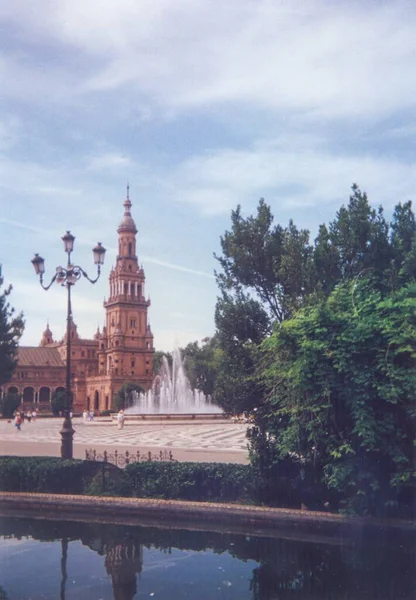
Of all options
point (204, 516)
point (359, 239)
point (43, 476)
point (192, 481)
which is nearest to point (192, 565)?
point (204, 516)

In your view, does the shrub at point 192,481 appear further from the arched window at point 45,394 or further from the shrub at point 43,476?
the arched window at point 45,394

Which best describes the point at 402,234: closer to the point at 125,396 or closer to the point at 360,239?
the point at 360,239

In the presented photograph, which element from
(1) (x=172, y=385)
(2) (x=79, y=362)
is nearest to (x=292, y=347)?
(1) (x=172, y=385)

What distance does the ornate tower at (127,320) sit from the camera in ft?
315

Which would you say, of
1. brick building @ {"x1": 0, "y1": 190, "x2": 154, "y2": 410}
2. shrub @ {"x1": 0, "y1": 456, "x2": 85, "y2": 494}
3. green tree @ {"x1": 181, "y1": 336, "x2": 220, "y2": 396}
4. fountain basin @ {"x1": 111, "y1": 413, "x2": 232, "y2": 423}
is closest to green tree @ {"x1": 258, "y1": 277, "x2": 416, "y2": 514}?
shrub @ {"x1": 0, "y1": 456, "x2": 85, "y2": 494}

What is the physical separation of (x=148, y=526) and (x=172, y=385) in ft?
191

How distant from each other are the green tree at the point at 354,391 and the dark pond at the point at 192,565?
3.62 ft

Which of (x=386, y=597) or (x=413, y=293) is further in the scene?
(x=413, y=293)

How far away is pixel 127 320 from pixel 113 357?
6029 millimetres

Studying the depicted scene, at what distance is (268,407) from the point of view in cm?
A: 1402

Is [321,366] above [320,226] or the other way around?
the other way around

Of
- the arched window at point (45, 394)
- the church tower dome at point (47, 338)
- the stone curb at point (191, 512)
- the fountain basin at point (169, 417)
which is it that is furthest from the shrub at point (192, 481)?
the church tower dome at point (47, 338)

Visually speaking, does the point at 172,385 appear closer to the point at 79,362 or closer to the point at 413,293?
the point at 79,362

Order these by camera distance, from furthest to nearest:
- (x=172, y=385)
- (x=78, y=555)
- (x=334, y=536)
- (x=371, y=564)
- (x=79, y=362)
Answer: (x=79, y=362)
(x=172, y=385)
(x=334, y=536)
(x=78, y=555)
(x=371, y=564)
